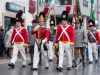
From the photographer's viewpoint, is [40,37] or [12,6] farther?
[12,6]

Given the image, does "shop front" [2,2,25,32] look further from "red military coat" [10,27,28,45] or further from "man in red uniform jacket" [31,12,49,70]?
"man in red uniform jacket" [31,12,49,70]

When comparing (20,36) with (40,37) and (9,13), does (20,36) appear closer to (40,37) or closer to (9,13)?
(40,37)

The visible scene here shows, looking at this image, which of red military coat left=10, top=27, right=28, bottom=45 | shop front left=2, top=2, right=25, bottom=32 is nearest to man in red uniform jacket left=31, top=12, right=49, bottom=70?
red military coat left=10, top=27, right=28, bottom=45

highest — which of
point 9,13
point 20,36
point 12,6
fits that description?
point 12,6

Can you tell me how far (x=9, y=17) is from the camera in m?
21.6

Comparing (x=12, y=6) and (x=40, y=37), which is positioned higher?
(x=12, y=6)

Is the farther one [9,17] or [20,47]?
[9,17]

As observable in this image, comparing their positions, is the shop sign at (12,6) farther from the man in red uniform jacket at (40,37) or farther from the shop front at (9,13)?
the man in red uniform jacket at (40,37)

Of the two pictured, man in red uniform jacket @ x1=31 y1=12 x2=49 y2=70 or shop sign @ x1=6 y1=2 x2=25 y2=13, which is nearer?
man in red uniform jacket @ x1=31 y1=12 x2=49 y2=70

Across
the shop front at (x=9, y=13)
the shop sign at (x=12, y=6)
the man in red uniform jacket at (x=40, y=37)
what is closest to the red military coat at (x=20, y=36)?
the man in red uniform jacket at (x=40, y=37)

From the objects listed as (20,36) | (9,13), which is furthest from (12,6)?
(20,36)

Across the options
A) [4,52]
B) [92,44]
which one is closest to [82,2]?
[4,52]

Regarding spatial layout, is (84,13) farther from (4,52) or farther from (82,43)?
(82,43)

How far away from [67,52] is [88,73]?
4.40ft
